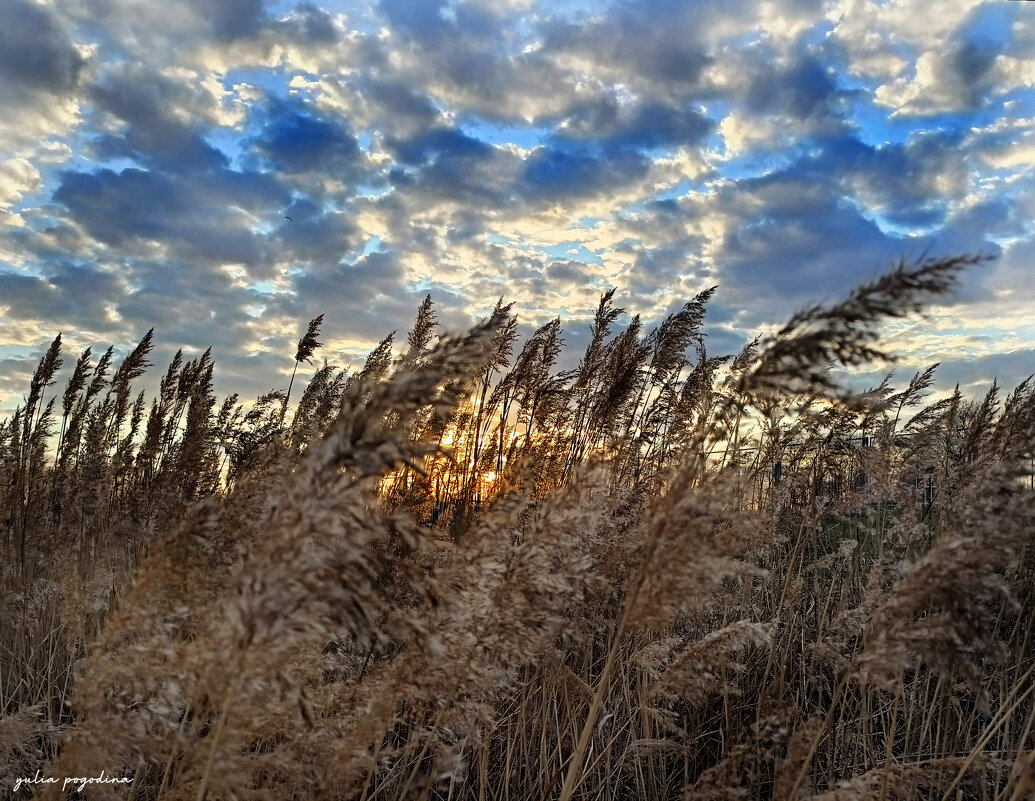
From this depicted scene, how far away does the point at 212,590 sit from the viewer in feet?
7.62

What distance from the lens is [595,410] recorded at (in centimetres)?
554

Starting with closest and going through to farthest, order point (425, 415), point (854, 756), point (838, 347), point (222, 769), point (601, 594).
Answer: point (838, 347), point (222, 769), point (854, 756), point (601, 594), point (425, 415)

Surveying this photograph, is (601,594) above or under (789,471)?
under

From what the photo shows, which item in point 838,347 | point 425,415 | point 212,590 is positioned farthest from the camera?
point 425,415

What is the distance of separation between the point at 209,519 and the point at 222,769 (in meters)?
0.64

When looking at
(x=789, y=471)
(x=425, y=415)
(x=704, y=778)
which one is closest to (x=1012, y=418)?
(x=789, y=471)

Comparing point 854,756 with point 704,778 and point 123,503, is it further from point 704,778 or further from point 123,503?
point 123,503

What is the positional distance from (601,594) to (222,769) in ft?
7.36

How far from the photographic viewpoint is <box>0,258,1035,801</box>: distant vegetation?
1.71 m

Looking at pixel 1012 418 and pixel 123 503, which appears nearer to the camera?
pixel 1012 418

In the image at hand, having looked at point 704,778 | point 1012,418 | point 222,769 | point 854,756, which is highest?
point 1012,418

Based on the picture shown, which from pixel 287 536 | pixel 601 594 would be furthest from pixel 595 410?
pixel 287 536

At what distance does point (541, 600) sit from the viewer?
7.17ft

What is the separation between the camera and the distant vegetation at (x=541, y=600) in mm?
1712
